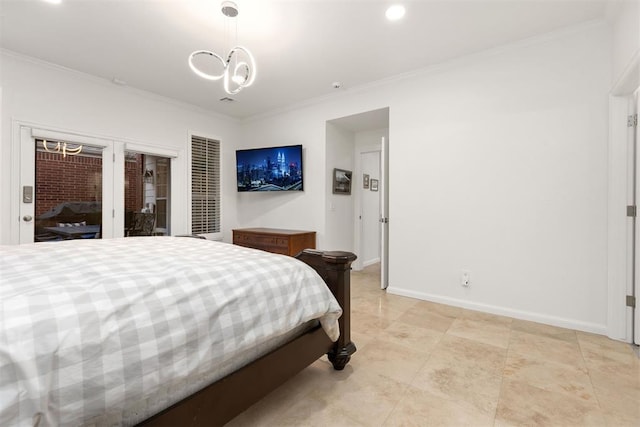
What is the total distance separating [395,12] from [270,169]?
2.85m

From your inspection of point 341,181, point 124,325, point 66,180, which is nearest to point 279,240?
point 341,181

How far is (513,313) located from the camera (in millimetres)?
2850

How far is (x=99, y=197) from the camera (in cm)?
371

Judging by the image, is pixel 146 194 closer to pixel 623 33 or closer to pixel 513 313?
pixel 513 313

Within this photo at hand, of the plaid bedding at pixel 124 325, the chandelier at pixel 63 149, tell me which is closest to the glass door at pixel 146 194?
the chandelier at pixel 63 149

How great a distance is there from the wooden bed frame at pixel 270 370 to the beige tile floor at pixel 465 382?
207 millimetres

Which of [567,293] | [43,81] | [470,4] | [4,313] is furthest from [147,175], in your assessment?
[567,293]

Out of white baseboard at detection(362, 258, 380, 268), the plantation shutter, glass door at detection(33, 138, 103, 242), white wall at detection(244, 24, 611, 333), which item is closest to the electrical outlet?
white wall at detection(244, 24, 611, 333)

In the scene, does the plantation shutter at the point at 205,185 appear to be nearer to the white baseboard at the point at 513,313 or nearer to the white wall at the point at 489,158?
the white wall at the point at 489,158

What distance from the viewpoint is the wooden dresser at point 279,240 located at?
4047 mm

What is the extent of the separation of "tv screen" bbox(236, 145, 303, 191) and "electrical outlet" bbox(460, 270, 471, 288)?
248 centimetres

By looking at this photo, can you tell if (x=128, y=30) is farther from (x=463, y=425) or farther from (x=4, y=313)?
(x=463, y=425)

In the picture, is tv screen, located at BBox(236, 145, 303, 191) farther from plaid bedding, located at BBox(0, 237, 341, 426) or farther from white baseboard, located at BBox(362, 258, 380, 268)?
plaid bedding, located at BBox(0, 237, 341, 426)

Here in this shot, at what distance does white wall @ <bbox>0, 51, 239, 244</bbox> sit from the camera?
304 cm
